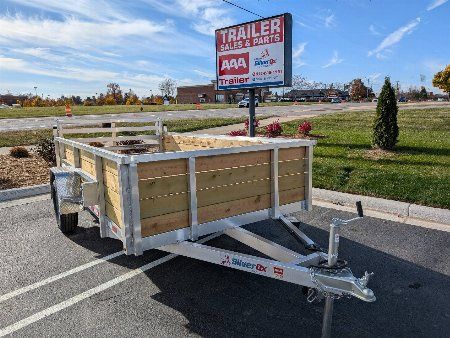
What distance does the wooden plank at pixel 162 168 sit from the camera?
11.1ft

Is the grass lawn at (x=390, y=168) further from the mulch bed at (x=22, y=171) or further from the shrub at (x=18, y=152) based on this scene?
the shrub at (x=18, y=152)

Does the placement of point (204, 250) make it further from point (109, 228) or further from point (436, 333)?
point (436, 333)

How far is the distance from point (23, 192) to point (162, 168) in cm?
613

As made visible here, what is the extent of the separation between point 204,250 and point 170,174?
0.78m

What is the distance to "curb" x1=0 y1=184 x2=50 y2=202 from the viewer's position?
808 cm

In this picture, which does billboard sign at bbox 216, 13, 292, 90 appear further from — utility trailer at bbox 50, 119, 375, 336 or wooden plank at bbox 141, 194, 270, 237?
wooden plank at bbox 141, 194, 270, 237

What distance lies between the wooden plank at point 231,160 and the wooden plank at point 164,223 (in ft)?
1.59

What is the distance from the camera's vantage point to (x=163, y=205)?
3572mm

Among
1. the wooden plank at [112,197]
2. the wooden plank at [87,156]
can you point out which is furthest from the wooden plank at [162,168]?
the wooden plank at [87,156]

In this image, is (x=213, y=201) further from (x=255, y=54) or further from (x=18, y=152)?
(x=18, y=152)

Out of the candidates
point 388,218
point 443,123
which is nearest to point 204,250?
point 388,218

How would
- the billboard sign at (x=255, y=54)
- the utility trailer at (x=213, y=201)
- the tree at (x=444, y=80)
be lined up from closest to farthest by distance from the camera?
the utility trailer at (x=213, y=201)
the billboard sign at (x=255, y=54)
the tree at (x=444, y=80)

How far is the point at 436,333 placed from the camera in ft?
11.2

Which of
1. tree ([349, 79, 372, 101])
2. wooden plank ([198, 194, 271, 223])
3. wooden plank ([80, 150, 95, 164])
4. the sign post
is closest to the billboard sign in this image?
the sign post
